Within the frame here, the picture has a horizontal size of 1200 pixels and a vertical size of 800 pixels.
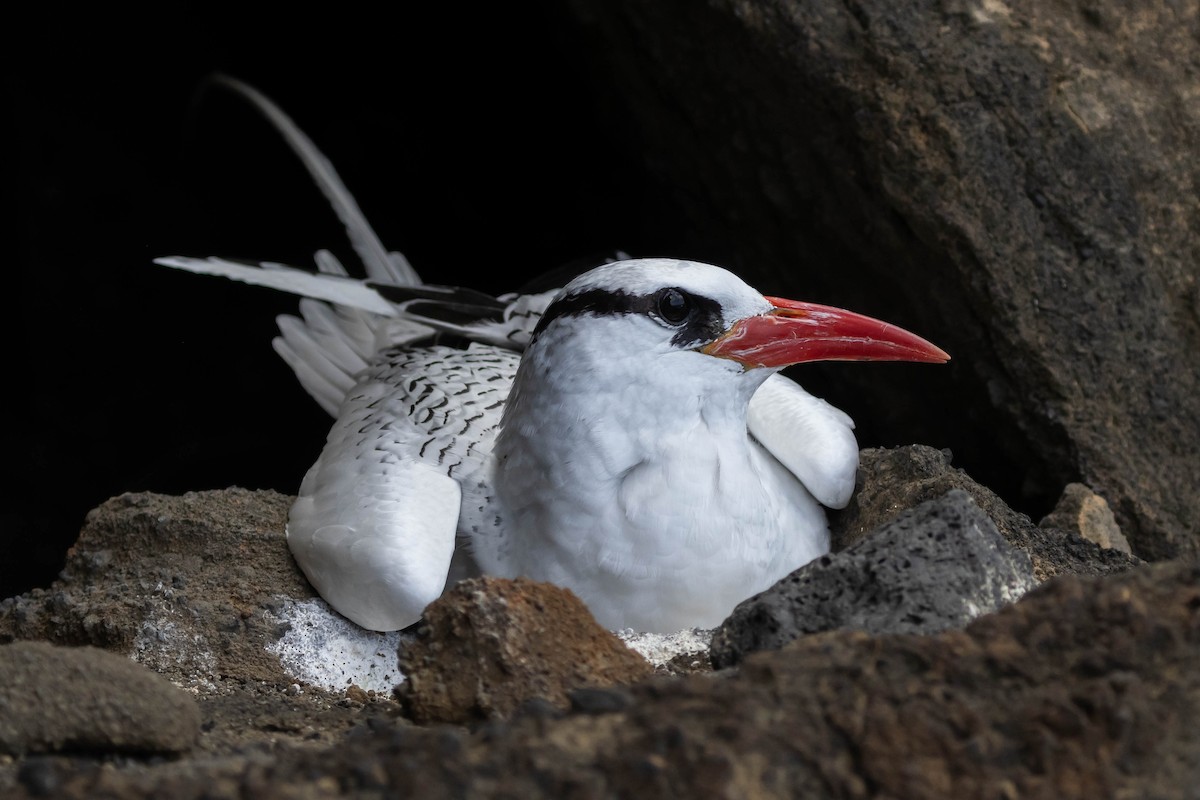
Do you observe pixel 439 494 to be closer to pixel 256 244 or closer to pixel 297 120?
pixel 256 244

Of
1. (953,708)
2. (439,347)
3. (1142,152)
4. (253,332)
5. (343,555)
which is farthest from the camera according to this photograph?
(253,332)

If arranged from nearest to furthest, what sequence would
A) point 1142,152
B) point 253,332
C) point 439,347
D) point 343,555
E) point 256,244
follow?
1. point 343,555
2. point 1142,152
3. point 439,347
4. point 253,332
5. point 256,244

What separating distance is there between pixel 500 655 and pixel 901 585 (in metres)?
0.87

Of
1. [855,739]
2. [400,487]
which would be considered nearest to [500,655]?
[855,739]

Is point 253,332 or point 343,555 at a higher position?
point 343,555

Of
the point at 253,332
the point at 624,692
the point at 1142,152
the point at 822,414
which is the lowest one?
the point at 253,332

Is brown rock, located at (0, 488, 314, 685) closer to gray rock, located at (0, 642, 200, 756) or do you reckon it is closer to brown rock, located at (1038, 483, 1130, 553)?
gray rock, located at (0, 642, 200, 756)

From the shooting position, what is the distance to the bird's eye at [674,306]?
12.0 feet

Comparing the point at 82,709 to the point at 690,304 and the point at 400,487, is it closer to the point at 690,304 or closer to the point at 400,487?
the point at 400,487

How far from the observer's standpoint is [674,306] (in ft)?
12.0

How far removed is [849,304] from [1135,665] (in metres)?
3.45

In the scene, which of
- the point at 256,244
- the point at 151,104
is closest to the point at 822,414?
the point at 256,244

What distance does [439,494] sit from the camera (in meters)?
3.91

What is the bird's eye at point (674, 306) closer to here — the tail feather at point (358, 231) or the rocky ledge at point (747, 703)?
the rocky ledge at point (747, 703)
